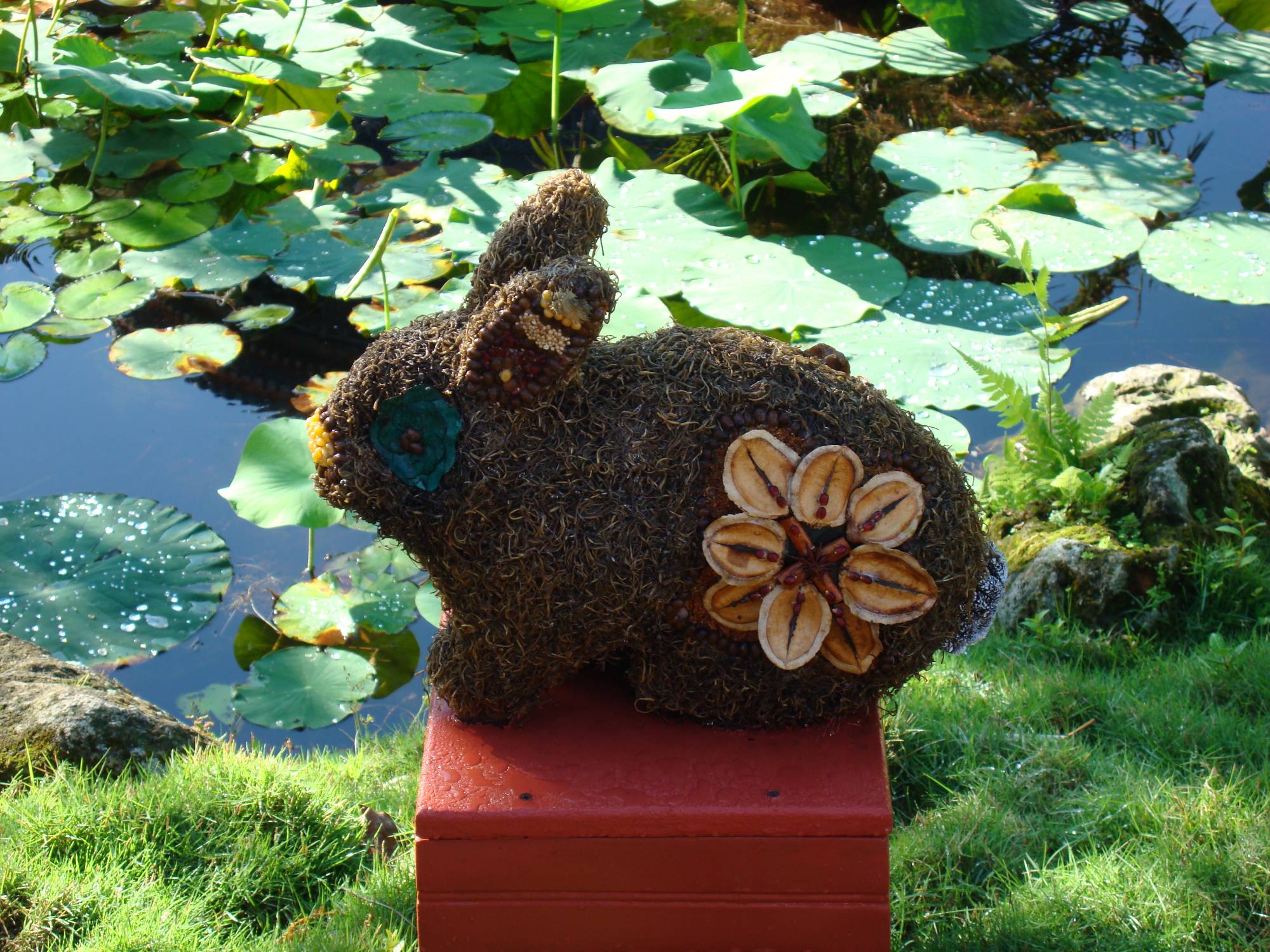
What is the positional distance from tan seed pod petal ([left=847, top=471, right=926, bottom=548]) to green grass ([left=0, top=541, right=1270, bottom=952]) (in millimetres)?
817

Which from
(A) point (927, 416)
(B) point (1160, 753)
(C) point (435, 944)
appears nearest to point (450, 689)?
(C) point (435, 944)

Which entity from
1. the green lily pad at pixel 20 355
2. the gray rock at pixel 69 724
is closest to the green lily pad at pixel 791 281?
the gray rock at pixel 69 724

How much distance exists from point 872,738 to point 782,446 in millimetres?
572

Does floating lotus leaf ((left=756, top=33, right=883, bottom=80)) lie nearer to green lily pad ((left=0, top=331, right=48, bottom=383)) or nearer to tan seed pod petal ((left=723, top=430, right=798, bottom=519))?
green lily pad ((left=0, top=331, right=48, bottom=383))

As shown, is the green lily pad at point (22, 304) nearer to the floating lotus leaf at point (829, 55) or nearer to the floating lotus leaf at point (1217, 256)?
the floating lotus leaf at point (829, 55)

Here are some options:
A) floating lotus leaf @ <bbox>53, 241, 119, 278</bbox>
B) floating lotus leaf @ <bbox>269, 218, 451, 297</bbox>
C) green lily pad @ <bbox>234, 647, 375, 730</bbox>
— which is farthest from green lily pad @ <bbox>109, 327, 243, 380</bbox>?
green lily pad @ <bbox>234, 647, 375, 730</bbox>

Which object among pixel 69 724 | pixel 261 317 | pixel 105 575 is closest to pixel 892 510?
pixel 69 724

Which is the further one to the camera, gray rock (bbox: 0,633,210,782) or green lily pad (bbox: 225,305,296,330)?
green lily pad (bbox: 225,305,296,330)

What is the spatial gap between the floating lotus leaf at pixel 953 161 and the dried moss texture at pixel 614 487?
289 centimetres

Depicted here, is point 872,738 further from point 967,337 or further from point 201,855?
point 967,337

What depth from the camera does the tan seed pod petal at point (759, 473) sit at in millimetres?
1756

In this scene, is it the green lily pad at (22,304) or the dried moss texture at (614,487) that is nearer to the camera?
the dried moss texture at (614,487)

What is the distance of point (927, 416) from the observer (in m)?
3.24

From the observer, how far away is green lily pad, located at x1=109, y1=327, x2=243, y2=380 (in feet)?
12.9
